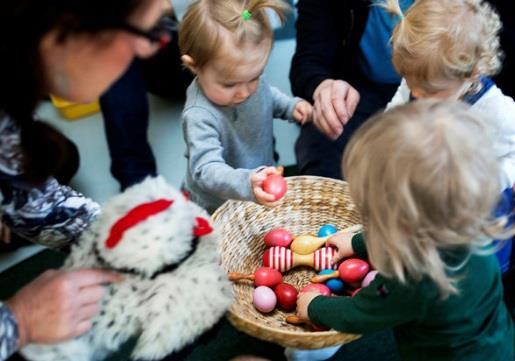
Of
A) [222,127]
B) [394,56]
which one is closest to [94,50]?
[222,127]

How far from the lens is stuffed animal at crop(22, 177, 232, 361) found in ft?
2.25

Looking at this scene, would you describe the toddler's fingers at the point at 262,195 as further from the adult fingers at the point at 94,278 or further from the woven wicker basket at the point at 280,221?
the adult fingers at the point at 94,278

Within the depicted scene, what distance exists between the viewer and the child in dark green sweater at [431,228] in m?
0.67

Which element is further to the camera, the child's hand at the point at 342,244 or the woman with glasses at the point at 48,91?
the child's hand at the point at 342,244

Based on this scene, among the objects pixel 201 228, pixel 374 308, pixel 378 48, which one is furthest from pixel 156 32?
pixel 378 48

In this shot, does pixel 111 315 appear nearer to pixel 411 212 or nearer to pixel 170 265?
pixel 170 265

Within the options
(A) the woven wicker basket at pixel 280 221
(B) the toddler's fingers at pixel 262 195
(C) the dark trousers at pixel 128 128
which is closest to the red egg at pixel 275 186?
(B) the toddler's fingers at pixel 262 195

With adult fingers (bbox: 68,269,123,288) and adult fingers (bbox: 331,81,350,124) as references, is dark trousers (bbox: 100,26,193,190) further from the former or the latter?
adult fingers (bbox: 68,269,123,288)

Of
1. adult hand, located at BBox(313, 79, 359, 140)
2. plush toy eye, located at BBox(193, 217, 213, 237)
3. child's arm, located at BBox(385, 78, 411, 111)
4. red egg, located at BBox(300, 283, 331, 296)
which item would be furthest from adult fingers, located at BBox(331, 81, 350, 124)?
plush toy eye, located at BBox(193, 217, 213, 237)

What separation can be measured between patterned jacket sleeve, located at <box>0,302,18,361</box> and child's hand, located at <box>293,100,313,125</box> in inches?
29.7

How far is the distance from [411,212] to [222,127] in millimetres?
541

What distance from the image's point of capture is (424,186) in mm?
671

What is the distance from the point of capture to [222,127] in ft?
3.71

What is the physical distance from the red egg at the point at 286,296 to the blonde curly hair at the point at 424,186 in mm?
365
